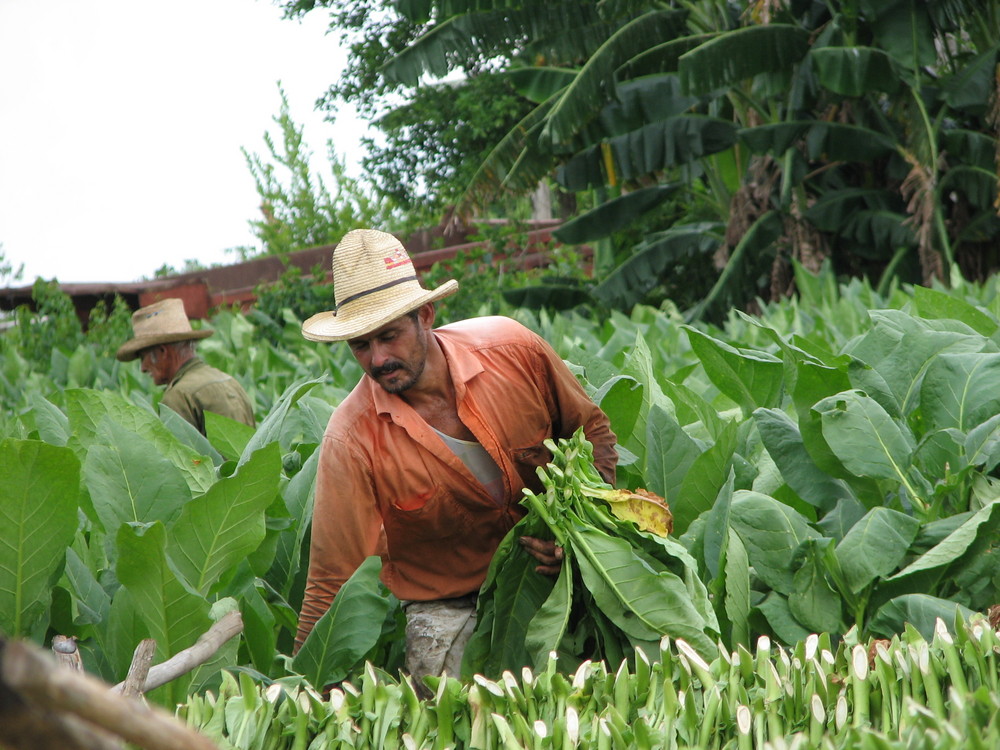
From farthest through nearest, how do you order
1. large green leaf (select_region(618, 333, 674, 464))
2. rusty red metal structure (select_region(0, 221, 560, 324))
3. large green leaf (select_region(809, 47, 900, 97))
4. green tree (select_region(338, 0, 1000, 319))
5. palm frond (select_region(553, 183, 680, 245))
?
rusty red metal structure (select_region(0, 221, 560, 324)) < palm frond (select_region(553, 183, 680, 245)) < green tree (select_region(338, 0, 1000, 319)) < large green leaf (select_region(809, 47, 900, 97)) < large green leaf (select_region(618, 333, 674, 464))

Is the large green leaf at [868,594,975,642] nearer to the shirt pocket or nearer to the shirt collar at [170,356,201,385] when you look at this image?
the shirt pocket

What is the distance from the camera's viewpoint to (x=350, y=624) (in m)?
2.52

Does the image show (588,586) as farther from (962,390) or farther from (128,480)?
(962,390)

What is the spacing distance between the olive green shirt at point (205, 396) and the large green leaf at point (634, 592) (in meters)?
3.23

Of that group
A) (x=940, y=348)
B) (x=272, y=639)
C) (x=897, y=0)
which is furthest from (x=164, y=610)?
(x=897, y=0)

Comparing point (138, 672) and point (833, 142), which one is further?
point (833, 142)

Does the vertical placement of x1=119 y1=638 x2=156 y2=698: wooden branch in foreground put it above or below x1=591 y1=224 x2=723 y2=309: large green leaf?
above

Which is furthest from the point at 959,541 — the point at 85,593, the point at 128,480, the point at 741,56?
the point at 741,56

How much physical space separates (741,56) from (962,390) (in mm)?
7715

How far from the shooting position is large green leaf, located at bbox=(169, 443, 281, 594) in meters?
2.45

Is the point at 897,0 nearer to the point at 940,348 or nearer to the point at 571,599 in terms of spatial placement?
the point at 940,348

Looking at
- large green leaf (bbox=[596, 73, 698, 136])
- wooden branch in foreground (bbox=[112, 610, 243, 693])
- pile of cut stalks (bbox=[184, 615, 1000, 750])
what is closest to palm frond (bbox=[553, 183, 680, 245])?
large green leaf (bbox=[596, 73, 698, 136])

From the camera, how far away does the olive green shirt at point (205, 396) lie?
5223mm

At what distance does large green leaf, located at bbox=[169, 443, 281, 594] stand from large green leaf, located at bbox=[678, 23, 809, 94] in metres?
8.14
